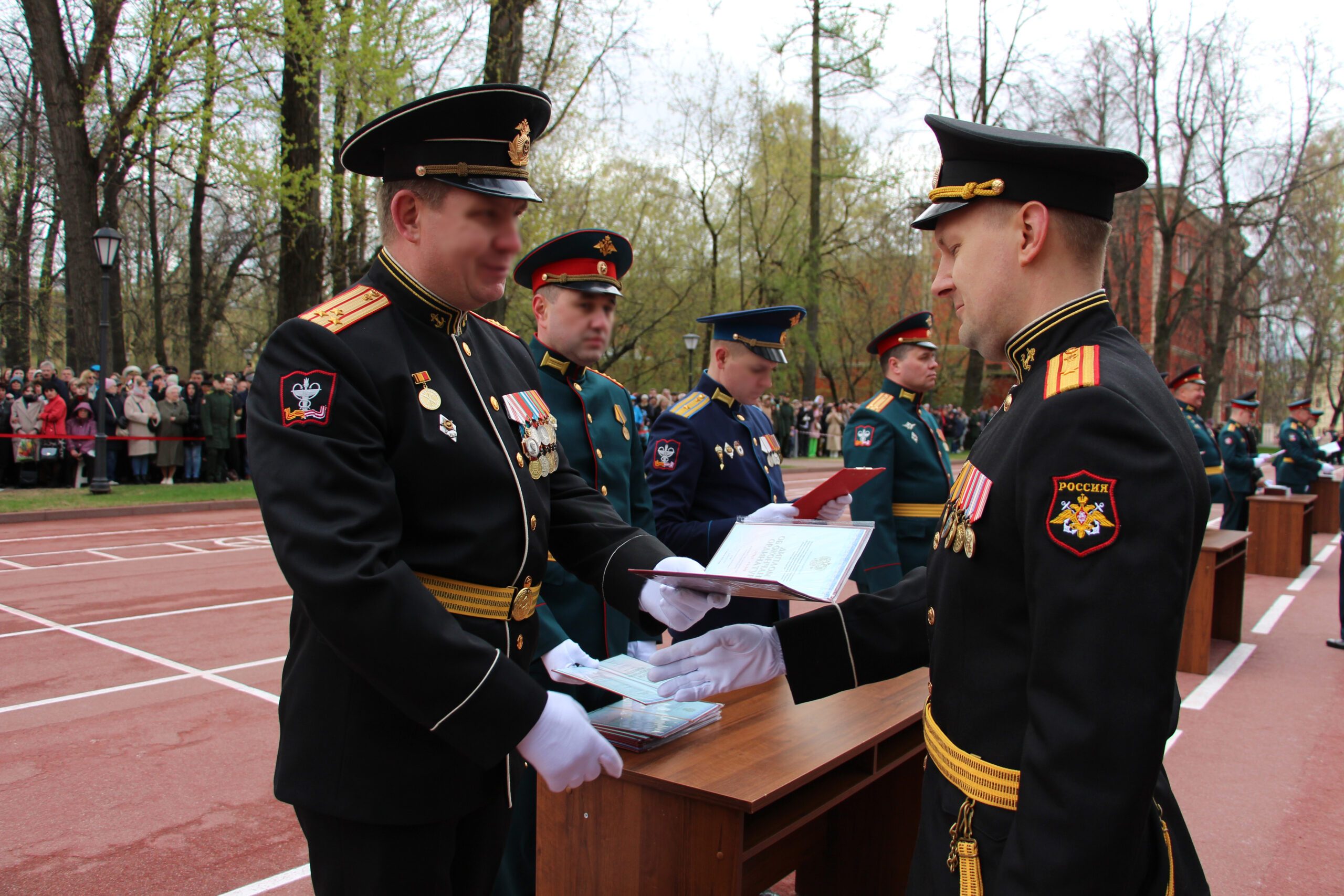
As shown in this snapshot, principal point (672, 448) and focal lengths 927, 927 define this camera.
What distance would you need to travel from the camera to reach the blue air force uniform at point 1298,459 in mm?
13305

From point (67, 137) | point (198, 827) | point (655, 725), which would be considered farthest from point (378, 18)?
point (655, 725)

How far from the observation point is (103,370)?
540 inches

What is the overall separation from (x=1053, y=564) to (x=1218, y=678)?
6564 mm

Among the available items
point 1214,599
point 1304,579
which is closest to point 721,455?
point 1214,599

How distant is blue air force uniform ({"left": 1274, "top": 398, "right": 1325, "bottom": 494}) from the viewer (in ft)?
43.7

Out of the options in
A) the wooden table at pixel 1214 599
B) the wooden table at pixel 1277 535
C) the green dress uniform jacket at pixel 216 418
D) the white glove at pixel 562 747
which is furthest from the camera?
the green dress uniform jacket at pixel 216 418

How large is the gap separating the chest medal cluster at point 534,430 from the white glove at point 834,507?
3.14 ft

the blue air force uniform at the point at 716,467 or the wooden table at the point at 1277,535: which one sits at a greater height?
the blue air force uniform at the point at 716,467

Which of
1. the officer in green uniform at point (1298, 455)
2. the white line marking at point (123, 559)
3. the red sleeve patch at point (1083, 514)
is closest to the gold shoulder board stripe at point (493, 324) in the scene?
the red sleeve patch at point (1083, 514)

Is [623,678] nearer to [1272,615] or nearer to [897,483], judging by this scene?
[897,483]

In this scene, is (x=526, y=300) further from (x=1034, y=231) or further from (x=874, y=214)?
(x=1034, y=231)

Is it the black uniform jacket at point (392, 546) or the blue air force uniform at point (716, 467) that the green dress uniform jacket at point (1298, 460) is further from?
the black uniform jacket at point (392, 546)

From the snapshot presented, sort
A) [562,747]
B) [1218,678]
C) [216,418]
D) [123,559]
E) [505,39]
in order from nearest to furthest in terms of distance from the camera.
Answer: [562,747], [1218,678], [123,559], [505,39], [216,418]

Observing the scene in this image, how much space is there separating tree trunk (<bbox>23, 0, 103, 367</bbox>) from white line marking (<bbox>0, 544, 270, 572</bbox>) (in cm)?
789
